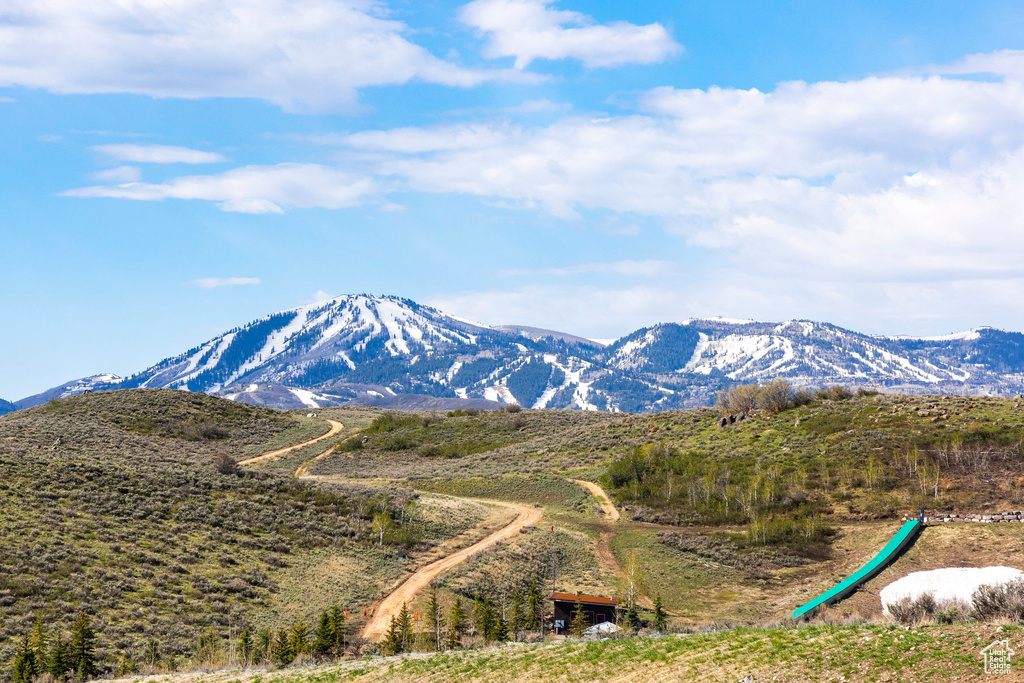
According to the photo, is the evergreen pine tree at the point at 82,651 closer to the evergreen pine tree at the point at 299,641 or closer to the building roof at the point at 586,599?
the evergreen pine tree at the point at 299,641

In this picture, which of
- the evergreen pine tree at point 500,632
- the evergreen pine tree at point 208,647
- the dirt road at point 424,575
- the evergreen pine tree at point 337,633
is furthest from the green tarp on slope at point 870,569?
the evergreen pine tree at point 208,647

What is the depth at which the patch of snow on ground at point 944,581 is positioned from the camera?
38250mm

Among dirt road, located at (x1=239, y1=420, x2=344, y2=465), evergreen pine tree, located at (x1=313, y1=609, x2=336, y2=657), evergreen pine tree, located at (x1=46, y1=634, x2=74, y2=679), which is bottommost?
evergreen pine tree, located at (x1=313, y1=609, x2=336, y2=657)

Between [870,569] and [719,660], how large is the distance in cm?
3372

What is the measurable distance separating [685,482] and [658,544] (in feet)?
51.5

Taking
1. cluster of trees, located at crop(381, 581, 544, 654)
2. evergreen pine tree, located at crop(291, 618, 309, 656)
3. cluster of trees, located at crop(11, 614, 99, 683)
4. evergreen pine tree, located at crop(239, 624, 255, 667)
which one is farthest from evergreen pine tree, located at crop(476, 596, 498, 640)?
cluster of trees, located at crop(11, 614, 99, 683)

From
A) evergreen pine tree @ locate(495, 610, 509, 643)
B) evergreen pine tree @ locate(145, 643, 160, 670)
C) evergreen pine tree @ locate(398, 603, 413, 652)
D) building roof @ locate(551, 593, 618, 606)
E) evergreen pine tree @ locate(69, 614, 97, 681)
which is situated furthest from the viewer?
building roof @ locate(551, 593, 618, 606)

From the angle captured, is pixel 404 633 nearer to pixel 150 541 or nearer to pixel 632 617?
pixel 632 617

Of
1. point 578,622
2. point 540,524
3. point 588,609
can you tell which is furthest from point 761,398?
point 578,622

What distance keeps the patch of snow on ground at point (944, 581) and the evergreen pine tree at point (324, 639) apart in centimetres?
2854

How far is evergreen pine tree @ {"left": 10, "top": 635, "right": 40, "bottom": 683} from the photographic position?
2544 centimetres

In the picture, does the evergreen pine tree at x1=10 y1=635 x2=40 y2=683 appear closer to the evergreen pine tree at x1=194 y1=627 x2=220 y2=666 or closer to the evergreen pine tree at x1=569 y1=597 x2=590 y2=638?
the evergreen pine tree at x1=194 y1=627 x2=220 y2=666

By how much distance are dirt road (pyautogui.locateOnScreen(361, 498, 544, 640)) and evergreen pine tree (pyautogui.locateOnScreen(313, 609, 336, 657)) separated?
3378mm

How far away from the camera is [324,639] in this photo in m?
32.8
